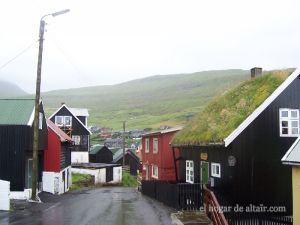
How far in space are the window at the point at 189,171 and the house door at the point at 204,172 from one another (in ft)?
6.28

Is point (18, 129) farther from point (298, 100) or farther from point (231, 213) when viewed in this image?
point (298, 100)

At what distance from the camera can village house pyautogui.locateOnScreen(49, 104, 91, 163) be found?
6506 centimetres

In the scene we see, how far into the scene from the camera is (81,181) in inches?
2088

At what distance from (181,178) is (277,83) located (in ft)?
33.4

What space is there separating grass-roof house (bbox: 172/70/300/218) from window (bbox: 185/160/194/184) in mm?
3063

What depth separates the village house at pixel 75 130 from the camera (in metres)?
65.1

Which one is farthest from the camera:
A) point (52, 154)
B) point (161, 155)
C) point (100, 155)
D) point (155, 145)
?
point (100, 155)

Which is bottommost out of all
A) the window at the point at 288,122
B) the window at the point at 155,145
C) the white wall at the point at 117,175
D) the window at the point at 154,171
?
the white wall at the point at 117,175

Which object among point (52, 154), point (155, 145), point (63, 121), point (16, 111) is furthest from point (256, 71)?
point (63, 121)

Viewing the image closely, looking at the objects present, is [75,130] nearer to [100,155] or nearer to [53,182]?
[100,155]

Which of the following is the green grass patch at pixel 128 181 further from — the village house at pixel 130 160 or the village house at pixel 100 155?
the village house at pixel 100 155

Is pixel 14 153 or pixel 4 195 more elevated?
pixel 14 153

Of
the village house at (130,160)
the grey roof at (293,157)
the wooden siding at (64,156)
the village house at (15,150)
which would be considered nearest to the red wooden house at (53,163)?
the wooden siding at (64,156)

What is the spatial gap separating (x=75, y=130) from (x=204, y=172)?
4177cm
